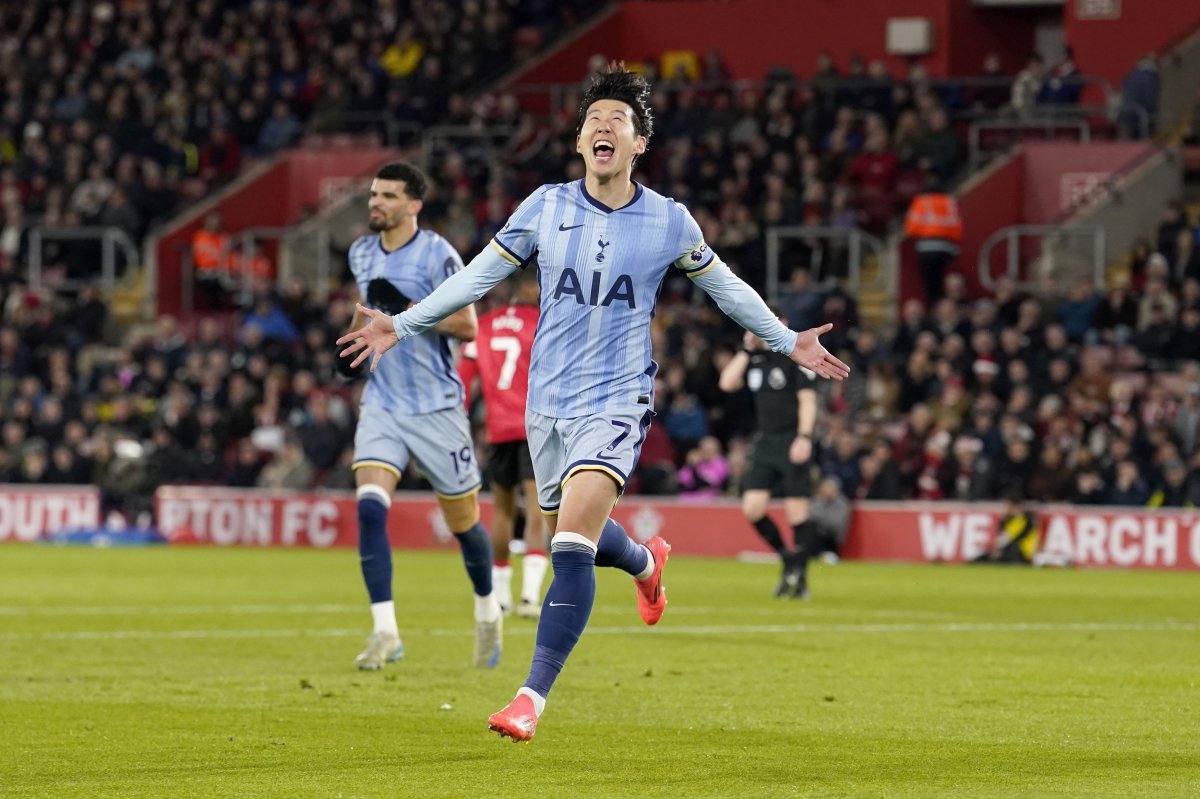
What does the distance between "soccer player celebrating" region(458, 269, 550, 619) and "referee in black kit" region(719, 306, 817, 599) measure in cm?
199

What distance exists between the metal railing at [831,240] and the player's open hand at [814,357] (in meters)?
19.9

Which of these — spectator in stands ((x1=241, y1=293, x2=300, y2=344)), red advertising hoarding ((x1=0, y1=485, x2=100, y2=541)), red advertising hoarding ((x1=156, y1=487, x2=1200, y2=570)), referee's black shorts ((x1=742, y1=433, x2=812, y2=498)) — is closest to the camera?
referee's black shorts ((x1=742, y1=433, x2=812, y2=498))

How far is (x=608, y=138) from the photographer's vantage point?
842 cm

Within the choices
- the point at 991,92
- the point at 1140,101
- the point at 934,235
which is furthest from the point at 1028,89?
the point at 934,235

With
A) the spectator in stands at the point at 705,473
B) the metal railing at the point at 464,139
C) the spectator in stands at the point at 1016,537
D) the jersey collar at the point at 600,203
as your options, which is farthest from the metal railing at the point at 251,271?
the jersey collar at the point at 600,203

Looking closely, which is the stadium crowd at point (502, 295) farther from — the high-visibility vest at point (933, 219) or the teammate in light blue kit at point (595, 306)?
the teammate in light blue kit at point (595, 306)

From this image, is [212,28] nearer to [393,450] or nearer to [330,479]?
[330,479]

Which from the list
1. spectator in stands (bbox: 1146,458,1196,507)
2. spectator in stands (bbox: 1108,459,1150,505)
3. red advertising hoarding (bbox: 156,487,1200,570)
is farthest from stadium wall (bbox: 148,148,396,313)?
spectator in stands (bbox: 1146,458,1196,507)

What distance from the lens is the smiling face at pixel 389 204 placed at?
1160cm

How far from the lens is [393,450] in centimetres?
1159

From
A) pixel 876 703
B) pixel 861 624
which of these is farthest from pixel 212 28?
pixel 876 703

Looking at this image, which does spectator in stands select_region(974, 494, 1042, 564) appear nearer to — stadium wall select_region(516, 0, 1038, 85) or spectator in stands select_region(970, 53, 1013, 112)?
spectator in stands select_region(970, 53, 1013, 112)

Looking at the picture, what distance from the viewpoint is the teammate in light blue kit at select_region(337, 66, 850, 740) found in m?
8.36

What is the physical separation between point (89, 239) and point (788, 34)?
1235cm
